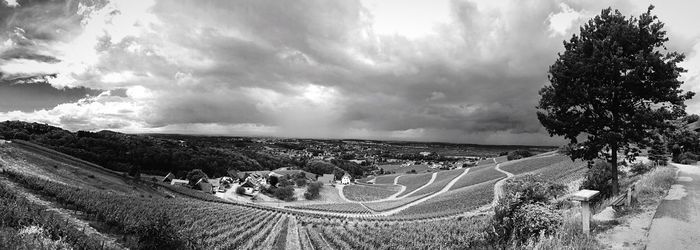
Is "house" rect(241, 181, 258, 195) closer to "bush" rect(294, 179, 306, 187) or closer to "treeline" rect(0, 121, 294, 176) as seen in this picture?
"bush" rect(294, 179, 306, 187)

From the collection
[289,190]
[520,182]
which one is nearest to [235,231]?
[520,182]

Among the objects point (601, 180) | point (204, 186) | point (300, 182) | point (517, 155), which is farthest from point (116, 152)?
point (517, 155)

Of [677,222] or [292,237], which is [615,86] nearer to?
[677,222]

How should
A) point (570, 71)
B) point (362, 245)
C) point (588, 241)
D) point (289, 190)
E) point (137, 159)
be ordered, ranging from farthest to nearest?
point (137, 159)
point (289, 190)
point (362, 245)
point (570, 71)
point (588, 241)

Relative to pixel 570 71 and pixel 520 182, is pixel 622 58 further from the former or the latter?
pixel 520 182

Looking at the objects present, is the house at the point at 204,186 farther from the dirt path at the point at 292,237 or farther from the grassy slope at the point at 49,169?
the dirt path at the point at 292,237

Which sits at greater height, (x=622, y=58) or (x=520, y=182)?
(x=622, y=58)

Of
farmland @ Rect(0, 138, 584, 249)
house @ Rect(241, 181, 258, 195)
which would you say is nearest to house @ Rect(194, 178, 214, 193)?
house @ Rect(241, 181, 258, 195)
